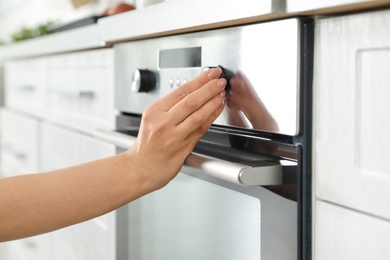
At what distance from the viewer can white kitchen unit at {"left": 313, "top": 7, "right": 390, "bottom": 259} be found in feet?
1.77

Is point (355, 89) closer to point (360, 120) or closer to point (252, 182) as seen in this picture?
point (360, 120)

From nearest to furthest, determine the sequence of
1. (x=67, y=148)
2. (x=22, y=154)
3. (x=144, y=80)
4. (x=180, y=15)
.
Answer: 1. (x=180, y=15)
2. (x=144, y=80)
3. (x=67, y=148)
4. (x=22, y=154)

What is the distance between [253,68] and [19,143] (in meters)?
1.50

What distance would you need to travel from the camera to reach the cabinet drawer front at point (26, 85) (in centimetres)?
181

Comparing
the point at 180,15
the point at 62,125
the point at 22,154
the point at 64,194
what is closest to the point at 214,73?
the point at 180,15

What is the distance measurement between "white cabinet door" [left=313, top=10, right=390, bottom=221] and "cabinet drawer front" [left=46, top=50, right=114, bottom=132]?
640 mm

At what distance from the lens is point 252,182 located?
642 mm

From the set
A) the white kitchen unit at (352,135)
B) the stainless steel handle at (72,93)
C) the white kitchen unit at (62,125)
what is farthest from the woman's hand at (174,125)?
the stainless steel handle at (72,93)

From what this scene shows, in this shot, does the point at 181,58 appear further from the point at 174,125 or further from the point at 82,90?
the point at 82,90

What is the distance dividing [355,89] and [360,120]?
0.10ft

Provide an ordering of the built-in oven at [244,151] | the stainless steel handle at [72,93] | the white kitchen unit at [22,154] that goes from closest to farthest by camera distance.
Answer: the built-in oven at [244,151] → the stainless steel handle at [72,93] → the white kitchen unit at [22,154]

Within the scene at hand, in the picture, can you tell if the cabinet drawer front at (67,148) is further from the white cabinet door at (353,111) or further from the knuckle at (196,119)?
the white cabinet door at (353,111)

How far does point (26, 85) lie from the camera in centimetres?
203

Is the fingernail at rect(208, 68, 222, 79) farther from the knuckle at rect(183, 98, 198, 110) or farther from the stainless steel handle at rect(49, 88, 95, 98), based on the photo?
the stainless steel handle at rect(49, 88, 95, 98)
